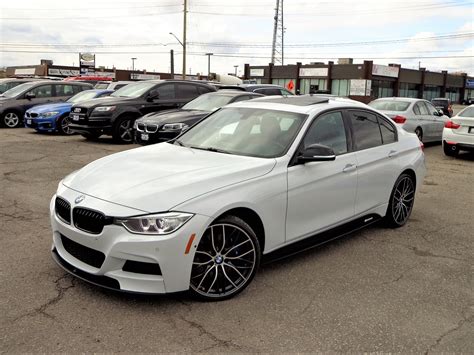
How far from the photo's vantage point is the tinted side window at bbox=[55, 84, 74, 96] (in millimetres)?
17031

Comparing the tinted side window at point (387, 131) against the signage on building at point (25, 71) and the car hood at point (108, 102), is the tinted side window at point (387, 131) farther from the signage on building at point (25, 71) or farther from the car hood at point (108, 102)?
the signage on building at point (25, 71)

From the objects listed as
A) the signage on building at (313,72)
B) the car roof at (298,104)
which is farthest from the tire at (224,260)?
the signage on building at (313,72)

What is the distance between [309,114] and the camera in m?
Result: 4.72

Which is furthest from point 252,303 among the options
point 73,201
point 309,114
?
point 309,114

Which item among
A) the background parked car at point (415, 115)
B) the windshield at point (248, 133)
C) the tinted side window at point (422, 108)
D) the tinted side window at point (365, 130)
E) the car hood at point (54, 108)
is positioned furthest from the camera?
the car hood at point (54, 108)

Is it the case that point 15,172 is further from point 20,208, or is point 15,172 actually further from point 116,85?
point 116,85

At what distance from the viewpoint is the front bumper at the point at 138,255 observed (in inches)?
131

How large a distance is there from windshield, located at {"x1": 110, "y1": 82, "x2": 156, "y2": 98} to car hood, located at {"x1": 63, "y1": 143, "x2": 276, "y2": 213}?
8986 millimetres

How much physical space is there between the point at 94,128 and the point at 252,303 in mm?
9899

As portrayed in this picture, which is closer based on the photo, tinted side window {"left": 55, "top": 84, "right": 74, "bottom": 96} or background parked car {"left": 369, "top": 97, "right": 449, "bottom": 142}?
background parked car {"left": 369, "top": 97, "right": 449, "bottom": 142}

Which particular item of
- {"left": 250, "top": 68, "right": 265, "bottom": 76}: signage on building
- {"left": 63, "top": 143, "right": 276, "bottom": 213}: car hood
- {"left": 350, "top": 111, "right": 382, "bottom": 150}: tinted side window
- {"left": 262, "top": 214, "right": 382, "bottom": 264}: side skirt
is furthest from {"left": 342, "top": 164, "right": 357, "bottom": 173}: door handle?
{"left": 250, "top": 68, "right": 265, "bottom": 76}: signage on building

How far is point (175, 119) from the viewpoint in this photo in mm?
10406

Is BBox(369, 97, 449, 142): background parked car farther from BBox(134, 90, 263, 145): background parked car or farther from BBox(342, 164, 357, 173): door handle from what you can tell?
BBox(342, 164, 357, 173): door handle

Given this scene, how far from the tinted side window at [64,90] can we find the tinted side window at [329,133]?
47.2 feet
